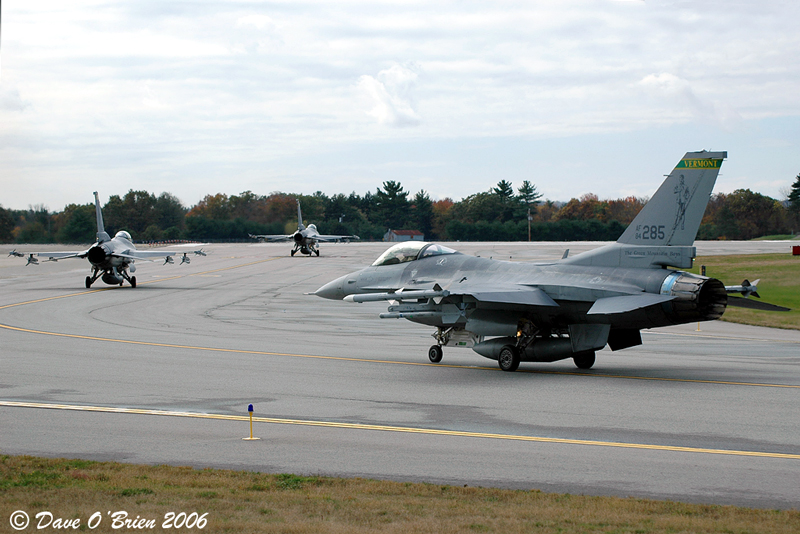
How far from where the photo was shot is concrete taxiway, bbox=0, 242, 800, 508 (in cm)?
909

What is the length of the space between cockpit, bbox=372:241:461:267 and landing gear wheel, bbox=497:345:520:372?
133 inches

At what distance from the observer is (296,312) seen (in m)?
30.9

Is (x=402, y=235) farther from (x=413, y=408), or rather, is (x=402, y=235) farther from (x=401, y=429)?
(x=401, y=429)

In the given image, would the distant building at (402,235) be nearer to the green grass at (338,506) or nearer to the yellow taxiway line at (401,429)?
the yellow taxiway line at (401,429)

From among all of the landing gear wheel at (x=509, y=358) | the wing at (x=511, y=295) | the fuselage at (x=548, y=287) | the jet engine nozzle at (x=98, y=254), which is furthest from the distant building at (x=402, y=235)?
the wing at (x=511, y=295)

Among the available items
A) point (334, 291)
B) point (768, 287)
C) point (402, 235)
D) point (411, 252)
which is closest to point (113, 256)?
point (334, 291)

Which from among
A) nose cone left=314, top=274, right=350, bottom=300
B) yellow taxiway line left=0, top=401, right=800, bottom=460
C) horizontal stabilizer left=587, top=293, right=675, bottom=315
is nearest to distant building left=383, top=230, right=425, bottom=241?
nose cone left=314, top=274, right=350, bottom=300

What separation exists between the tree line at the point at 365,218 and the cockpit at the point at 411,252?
380 ft

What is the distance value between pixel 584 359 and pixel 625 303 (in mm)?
2854

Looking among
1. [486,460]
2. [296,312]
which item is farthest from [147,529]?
[296,312]

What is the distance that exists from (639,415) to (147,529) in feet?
26.7

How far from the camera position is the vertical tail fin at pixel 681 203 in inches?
597

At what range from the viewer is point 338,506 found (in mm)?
7289

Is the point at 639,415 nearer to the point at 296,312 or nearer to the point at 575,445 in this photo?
the point at 575,445
